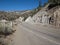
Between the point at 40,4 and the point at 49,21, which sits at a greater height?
the point at 40,4

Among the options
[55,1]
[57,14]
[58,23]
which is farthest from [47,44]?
[55,1]

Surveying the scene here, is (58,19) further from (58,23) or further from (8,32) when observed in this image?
(8,32)

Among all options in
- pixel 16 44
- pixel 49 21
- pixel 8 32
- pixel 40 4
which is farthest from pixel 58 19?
pixel 40 4

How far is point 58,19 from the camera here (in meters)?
33.2

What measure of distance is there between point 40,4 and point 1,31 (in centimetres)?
5367

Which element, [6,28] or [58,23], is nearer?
[6,28]

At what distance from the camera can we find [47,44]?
13727 millimetres

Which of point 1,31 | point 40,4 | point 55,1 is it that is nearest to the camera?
point 1,31

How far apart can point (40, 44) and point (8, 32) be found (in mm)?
12418

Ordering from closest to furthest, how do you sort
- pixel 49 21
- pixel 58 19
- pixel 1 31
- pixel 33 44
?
pixel 33 44 < pixel 1 31 < pixel 58 19 < pixel 49 21

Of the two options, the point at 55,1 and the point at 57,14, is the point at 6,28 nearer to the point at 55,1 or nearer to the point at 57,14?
the point at 57,14

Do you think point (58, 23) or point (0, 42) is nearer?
point (0, 42)

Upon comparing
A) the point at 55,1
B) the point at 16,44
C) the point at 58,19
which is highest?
the point at 55,1

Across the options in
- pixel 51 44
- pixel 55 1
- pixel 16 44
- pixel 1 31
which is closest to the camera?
pixel 51 44
